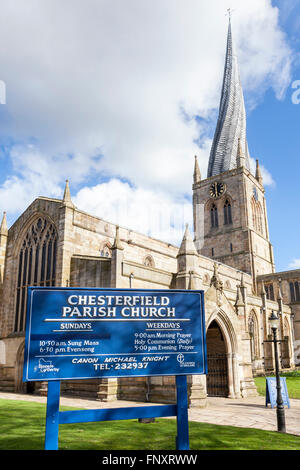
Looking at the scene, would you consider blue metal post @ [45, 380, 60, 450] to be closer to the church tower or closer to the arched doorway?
the arched doorway

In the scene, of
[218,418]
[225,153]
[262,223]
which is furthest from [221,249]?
[218,418]

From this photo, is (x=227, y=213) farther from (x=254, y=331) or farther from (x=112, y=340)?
(x=112, y=340)

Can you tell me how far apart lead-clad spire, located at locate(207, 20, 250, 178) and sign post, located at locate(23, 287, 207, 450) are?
58644 mm

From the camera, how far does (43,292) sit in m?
6.47

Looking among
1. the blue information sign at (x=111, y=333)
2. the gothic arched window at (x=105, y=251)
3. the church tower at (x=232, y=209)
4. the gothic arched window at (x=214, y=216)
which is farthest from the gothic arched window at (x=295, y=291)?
the blue information sign at (x=111, y=333)

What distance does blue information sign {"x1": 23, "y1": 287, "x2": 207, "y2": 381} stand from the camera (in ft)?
20.5

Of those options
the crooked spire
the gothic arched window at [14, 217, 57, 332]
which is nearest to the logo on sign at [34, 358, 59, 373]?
the gothic arched window at [14, 217, 57, 332]

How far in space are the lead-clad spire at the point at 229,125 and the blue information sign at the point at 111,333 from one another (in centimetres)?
5857

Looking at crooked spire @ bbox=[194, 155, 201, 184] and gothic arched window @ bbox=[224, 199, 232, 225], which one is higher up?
crooked spire @ bbox=[194, 155, 201, 184]

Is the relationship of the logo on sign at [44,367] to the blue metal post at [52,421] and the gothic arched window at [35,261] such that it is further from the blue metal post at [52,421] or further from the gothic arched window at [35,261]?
the gothic arched window at [35,261]

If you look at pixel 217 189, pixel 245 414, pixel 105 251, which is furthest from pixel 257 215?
pixel 245 414

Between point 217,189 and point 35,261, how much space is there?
39.6 metres

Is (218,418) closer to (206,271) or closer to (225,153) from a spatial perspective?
(206,271)

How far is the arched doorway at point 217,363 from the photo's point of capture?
1870 cm
